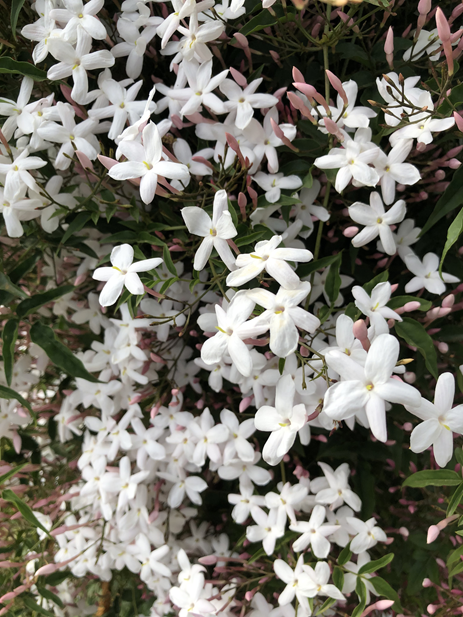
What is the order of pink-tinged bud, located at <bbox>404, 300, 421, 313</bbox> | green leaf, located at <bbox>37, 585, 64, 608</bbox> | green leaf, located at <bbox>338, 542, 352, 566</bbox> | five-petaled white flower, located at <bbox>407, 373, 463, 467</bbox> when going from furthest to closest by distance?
green leaf, located at <bbox>37, 585, 64, 608</bbox>, green leaf, located at <bbox>338, 542, 352, 566</bbox>, pink-tinged bud, located at <bbox>404, 300, 421, 313</bbox>, five-petaled white flower, located at <bbox>407, 373, 463, 467</bbox>

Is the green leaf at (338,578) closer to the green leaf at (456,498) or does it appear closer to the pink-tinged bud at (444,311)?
the green leaf at (456,498)

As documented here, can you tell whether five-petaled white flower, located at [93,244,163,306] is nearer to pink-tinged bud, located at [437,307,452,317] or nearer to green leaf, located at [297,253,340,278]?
green leaf, located at [297,253,340,278]

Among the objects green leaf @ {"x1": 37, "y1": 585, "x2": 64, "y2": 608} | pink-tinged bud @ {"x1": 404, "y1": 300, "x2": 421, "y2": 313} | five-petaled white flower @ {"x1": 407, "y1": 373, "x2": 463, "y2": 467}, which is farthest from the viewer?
green leaf @ {"x1": 37, "y1": 585, "x2": 64, "y2": 608}

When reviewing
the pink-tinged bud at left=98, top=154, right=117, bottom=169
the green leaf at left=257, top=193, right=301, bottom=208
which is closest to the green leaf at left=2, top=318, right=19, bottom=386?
the pink-tinged bud at left=98, top=154, right=117, bottom=169

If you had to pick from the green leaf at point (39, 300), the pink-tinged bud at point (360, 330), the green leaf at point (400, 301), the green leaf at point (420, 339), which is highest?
the pink-tinged bud at point (360, 330)

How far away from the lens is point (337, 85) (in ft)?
1.86

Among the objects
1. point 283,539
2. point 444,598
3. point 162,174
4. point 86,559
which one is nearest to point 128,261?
point 162,174

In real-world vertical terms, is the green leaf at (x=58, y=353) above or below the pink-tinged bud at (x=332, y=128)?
below

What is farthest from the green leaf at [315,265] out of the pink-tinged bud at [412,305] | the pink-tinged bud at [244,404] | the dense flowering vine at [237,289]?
the pink-tinged bud at [244,404]

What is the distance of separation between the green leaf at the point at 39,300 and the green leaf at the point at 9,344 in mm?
21

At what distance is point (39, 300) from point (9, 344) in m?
0.08

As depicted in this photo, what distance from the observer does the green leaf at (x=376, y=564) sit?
2.16 feet

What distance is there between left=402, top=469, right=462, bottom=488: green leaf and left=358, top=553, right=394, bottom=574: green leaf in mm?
147

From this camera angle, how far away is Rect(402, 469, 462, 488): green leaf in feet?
1.86
